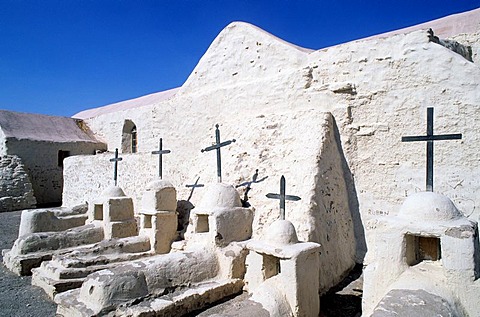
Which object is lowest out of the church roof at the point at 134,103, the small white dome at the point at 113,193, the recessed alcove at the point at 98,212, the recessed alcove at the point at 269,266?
the recessed alcove at the point at 269,266

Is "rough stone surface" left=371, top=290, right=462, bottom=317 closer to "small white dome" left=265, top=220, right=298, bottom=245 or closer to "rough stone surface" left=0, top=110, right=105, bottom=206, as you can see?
"small white dome" left=265, top=220, right=298, bottom=245

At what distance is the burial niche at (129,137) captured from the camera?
1535 centimetres

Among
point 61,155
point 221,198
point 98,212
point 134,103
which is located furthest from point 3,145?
point 221,198

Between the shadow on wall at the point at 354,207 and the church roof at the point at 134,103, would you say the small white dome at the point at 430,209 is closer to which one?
the shadow on wall at the point at 354,207

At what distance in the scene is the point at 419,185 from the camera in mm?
6258

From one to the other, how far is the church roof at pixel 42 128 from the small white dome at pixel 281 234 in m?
15.1

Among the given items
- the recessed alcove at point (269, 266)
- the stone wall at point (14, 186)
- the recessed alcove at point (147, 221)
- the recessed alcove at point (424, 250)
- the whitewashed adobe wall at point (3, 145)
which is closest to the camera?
the recessed alcove at point (424, 250)

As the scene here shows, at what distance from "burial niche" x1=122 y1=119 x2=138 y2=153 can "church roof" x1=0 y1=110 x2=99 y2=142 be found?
3085 mm

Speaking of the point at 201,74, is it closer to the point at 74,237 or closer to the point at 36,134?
the point at 74,237

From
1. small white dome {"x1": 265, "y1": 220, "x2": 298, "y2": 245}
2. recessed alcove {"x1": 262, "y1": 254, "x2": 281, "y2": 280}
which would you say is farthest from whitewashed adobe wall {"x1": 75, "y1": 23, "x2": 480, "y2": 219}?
small white dome {"x1": 265, "y1": 220, "x2": 298, "y2": 245}

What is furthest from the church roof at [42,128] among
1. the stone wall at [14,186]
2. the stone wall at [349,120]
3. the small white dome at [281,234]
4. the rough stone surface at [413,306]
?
the rough stone surface at [413,306]

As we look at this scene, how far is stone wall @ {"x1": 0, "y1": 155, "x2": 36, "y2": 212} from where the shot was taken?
48.4 ft

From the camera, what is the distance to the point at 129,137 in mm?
15578

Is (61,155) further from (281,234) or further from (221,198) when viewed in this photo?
(281,234)
